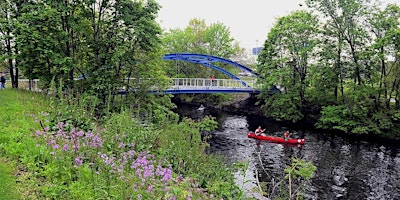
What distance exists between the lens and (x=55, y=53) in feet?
40.1

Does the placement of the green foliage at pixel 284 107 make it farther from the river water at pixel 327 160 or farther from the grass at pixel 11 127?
the grass at pixel 11 127

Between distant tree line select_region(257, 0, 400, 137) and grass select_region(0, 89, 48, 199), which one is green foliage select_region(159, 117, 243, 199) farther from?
distant tree line select_region(257, 0, 400, 137)

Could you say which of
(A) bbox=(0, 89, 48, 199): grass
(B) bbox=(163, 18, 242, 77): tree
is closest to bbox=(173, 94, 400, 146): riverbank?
(B) bbox=(163, 18, 242, 77): tree

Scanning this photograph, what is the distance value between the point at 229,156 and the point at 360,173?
17.9 ft

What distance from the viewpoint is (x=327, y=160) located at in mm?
13922

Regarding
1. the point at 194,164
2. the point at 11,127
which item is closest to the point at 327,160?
the point at 194,164

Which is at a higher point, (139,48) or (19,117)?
(139,48)

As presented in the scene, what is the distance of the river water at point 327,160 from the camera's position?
10.3m

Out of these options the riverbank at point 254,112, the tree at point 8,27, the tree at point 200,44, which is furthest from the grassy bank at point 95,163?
the tree at point 200,44

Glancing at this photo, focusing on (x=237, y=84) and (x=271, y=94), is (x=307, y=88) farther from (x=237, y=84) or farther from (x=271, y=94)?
(x=237, y=84)

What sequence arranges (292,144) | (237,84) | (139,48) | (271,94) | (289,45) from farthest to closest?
(237,84) < (271,94) < (289,45) < (292,144) < (139,48)

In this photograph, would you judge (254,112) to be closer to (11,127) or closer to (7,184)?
(11,127)

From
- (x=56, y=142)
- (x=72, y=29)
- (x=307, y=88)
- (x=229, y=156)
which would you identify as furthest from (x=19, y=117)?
(x=307, y=88)

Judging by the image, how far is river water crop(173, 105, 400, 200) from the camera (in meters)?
10.3
